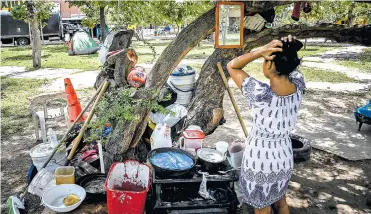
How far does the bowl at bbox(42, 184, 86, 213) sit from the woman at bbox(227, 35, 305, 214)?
1.86 metres

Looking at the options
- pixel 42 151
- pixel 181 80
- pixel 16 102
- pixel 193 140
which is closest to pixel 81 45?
pixel 16 102

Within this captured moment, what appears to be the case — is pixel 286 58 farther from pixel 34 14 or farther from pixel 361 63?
pixel 361 63

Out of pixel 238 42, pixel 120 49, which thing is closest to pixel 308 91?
pixel 238 42

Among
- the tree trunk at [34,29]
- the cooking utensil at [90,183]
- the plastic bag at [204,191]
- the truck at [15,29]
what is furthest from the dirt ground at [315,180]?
the truck at [15,29]

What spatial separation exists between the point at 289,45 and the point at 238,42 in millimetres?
1827

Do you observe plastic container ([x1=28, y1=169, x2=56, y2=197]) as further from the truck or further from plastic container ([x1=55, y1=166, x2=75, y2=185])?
the truck

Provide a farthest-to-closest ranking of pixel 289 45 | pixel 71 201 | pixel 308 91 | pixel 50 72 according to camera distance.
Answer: pixel 50 72
pixel 308 91
pixel 71 201
pixel 289 45

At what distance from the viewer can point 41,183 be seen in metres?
4.11

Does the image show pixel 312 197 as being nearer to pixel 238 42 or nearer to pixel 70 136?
pixel 238 42

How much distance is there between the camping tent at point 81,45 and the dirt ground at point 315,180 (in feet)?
46.9

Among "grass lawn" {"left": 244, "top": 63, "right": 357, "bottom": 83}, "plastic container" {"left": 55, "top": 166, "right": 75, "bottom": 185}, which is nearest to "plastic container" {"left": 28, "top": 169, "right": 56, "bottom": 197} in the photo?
"plastic container" {"left": 55, "top": 166, "right": 75, "bottom": 185}

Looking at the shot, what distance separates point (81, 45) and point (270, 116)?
772 inches

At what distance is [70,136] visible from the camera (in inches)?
186

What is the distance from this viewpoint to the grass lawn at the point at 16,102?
748 cm
